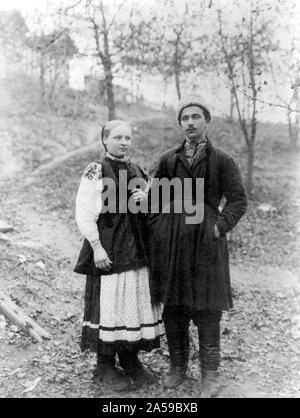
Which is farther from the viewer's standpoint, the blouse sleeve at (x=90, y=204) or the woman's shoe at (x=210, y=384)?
the woman's shoe at (x=210, y=384)

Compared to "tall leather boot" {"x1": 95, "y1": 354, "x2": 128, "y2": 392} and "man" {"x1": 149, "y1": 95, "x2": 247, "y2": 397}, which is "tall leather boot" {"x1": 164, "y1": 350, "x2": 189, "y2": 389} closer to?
"man" {"x1": 149, "y1": 95, "x2": 247, "y2": 397}

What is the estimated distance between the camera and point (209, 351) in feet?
11.1

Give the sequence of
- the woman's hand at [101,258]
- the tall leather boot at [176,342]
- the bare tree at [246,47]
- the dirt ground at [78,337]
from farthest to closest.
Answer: the bare tree at [246,47] → the dirt ground at [78,337] → the tall leather boot at [176,342] → the woman's hand at [101,258]

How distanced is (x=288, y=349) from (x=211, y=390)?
1.54 metres

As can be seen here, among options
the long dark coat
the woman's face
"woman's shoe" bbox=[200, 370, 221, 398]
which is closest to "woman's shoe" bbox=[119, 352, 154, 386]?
"woman's shoe" bbox=[200, 370, 221, 398]

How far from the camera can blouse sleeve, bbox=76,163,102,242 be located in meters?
3.23

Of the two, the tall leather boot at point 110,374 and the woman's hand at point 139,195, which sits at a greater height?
the woman's hand at point 139,195

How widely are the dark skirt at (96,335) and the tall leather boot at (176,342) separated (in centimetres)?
15

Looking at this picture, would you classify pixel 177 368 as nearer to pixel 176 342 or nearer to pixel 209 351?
pixel 176 342

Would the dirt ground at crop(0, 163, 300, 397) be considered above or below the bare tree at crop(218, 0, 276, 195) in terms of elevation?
below

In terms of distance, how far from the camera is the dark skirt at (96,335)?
10.8 ft

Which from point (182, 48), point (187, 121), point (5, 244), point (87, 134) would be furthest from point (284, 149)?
point (187, 121)

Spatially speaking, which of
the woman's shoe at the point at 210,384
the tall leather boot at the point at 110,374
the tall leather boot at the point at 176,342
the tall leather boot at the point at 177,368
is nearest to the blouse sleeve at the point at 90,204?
the tall leather boot at the point at 176,342

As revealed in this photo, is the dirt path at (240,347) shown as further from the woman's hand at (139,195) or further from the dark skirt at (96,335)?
the woman's hand at (139,195)
